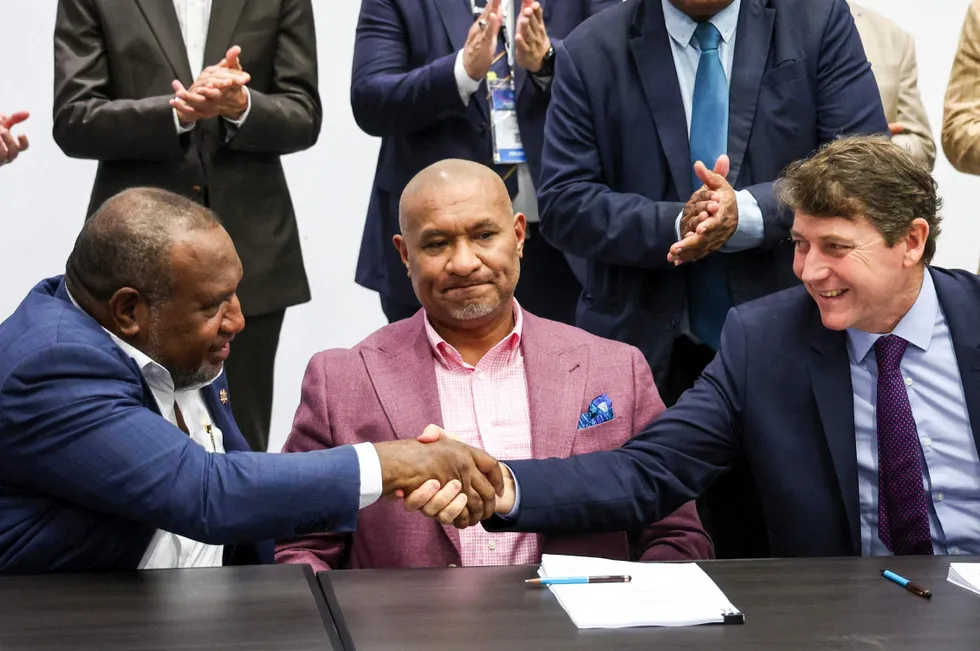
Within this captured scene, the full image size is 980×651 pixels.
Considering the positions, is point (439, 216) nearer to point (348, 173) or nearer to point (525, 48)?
point (525, 48)

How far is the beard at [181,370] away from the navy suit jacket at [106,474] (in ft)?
0.22

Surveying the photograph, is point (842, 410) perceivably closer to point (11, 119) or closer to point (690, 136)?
point (690, 136)

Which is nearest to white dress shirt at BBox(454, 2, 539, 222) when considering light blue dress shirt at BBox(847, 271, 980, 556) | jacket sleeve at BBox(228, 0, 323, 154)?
jacket sleeve at BBox(228, 0, 323, 154)

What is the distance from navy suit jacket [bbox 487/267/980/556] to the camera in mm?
2707

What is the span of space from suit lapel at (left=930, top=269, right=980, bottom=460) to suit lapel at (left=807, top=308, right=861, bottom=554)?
0.68ft

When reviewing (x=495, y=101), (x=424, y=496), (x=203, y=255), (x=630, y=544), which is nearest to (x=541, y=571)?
(x=424, y=496)

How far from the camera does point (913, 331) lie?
2805mm

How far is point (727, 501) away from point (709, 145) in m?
0.85

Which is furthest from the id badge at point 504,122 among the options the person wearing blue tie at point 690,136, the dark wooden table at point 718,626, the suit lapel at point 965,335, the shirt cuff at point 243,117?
the dark wooden table at point 718,626

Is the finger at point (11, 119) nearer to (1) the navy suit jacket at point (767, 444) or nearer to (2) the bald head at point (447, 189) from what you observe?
(2) the bald head at point (447, 189)

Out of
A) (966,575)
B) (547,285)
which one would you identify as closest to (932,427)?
(966,575)

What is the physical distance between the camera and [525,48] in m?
3.70

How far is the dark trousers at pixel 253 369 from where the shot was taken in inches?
165

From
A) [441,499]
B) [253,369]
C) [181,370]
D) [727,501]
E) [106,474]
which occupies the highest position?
[181,370]
